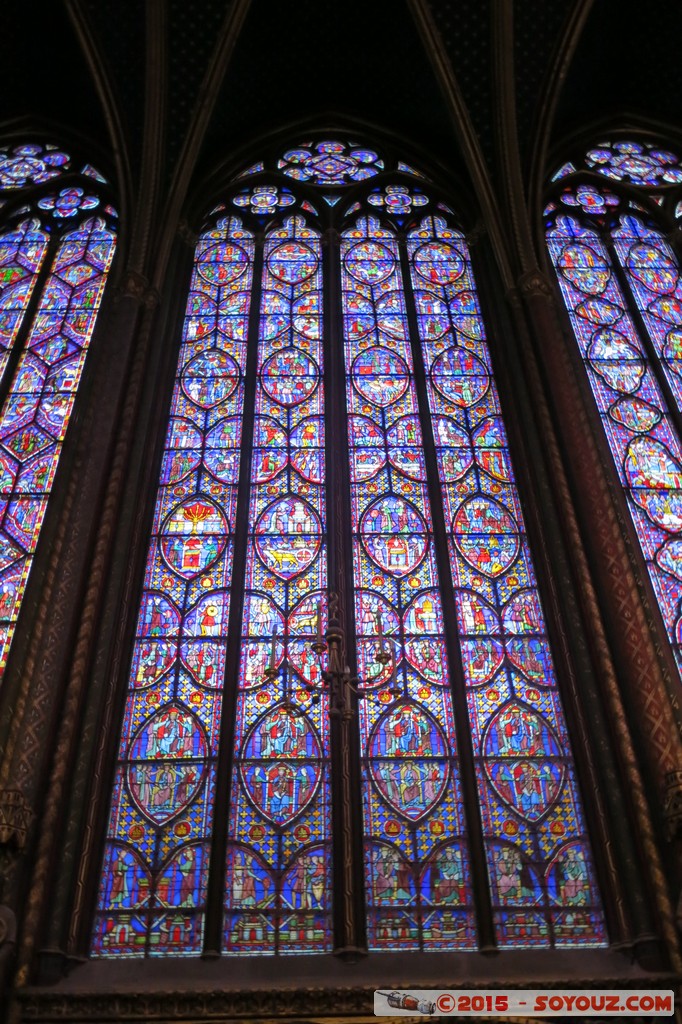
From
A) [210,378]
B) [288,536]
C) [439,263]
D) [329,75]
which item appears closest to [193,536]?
[288,536]

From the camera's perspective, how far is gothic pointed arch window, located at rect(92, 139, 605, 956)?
7.60 m

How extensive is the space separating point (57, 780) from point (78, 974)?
51.5 inches

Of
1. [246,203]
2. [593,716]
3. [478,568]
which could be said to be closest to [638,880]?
[593,716]

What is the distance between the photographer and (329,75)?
46.6 ft

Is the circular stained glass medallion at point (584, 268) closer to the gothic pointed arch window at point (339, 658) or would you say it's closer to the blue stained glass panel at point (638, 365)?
the blue stained glass panel at point (638, 365)

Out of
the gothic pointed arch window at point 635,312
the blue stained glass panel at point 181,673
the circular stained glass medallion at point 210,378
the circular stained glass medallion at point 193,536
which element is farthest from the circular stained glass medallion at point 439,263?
the circular stained glass medallion at point 193,536

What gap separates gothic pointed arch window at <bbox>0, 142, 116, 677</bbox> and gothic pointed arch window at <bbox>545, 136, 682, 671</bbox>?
553 centimetres

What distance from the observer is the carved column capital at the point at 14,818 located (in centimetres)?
703

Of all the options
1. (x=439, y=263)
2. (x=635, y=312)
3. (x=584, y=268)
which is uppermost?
(x=439, y=263)

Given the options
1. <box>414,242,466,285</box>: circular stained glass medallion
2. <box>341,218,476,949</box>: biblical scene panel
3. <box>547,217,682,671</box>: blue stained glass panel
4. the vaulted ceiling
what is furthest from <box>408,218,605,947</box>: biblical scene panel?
the vaulted ceiling

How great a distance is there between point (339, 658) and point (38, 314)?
687 cm

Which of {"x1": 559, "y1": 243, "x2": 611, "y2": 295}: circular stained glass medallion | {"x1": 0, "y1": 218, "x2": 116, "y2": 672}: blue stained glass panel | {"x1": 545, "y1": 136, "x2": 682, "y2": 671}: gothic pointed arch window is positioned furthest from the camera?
{"x1": 559, "y1": 243, "x2": 611, "y2": 295}: circular stained glass medallion

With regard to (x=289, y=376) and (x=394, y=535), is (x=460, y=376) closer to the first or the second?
(x=289, y=376)

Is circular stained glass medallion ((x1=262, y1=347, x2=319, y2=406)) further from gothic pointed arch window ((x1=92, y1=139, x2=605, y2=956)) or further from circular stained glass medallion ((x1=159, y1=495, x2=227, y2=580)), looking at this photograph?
circular stained glass medallion ((x1=159, y1=495, x2=227, y2=580))
